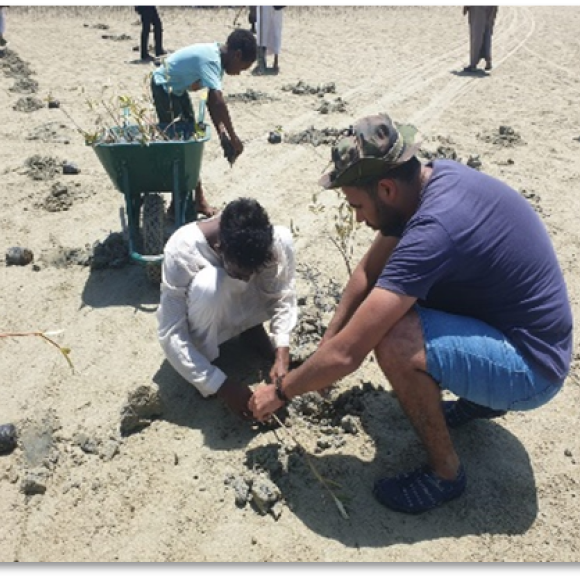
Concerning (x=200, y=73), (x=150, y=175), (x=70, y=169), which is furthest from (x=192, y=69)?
(x=70, y=169)

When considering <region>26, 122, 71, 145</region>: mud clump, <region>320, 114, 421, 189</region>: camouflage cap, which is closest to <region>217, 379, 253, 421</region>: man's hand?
<region>320, 114, 421, 189</region>: camouflage cap

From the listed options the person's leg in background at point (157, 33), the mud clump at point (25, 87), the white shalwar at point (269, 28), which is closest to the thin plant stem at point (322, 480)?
the mud clump at point (25, 87)

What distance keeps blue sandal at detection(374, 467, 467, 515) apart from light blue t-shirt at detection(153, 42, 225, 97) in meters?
3.08

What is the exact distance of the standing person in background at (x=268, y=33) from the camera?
31.2 feet

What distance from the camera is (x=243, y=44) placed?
4.37 meters

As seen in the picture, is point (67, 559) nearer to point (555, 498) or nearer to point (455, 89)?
point (555, 498)

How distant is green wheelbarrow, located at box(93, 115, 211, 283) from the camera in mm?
3670

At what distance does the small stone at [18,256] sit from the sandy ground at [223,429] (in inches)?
2.2

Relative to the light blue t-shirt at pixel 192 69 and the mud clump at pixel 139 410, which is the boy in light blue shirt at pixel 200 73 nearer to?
the light blue t-shirt at pixel 192 69

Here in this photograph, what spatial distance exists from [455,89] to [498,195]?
6.89 m

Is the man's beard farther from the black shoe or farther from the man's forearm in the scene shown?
the black shoe

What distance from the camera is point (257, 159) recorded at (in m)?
5.89

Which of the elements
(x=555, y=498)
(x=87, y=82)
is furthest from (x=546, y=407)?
(x=87, y=82)

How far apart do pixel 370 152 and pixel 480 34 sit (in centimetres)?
867
